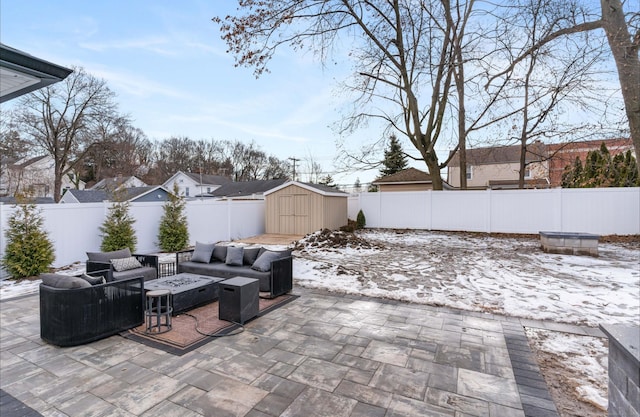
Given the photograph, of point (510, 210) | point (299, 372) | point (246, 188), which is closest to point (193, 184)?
point (246, 188)

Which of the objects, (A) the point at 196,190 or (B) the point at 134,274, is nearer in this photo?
(B) the point at 134,274

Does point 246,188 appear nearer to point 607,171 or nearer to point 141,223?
point 141,223

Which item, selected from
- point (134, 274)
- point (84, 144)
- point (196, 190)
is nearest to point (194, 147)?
point (196, 190)

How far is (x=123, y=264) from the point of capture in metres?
5.41

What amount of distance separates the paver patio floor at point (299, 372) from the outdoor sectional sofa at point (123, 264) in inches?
45.1

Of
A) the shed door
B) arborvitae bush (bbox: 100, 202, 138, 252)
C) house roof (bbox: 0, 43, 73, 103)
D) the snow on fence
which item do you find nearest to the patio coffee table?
house roof (bbox: 0, 43, 73, 103)

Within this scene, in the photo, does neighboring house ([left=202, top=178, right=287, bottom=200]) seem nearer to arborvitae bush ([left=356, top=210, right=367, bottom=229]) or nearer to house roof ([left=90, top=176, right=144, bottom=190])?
house roof ([left=90, top=176, right=144, bottom=190])

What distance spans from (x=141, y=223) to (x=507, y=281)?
9.51 meters

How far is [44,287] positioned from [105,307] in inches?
26.1

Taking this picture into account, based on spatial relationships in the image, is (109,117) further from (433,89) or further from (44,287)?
(44,287)

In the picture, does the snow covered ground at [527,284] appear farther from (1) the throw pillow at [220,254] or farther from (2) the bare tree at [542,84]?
(2) the bare tree at [542,84]

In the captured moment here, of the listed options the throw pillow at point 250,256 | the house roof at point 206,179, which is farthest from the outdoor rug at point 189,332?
the house roof at point 206,179

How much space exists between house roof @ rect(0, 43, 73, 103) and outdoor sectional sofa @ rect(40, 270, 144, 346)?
2.20 metres

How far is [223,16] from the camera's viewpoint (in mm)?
7332
